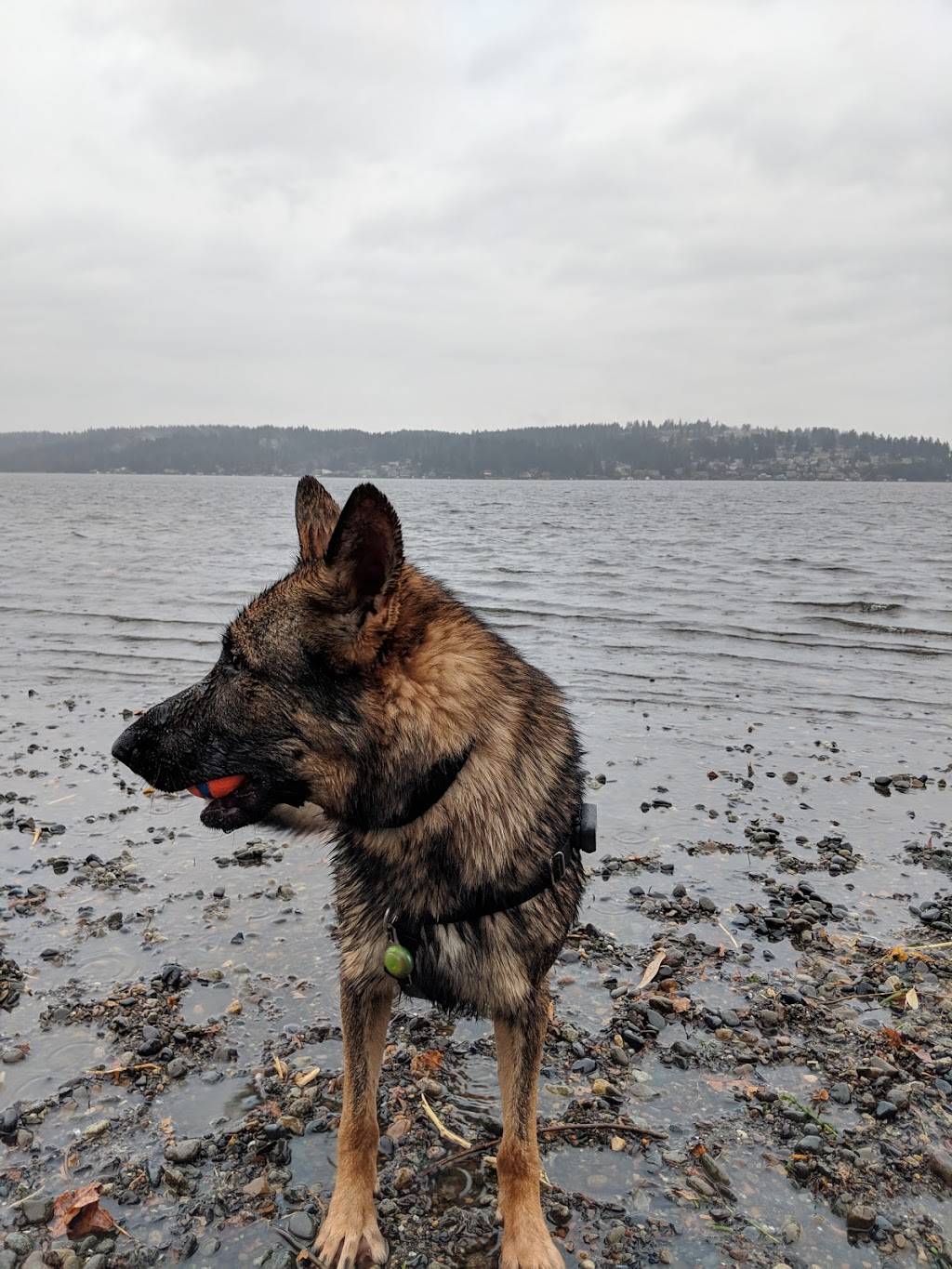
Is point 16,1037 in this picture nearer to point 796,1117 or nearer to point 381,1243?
point 381,1243

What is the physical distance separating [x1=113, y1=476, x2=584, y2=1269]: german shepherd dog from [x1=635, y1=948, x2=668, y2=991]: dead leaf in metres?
1.76

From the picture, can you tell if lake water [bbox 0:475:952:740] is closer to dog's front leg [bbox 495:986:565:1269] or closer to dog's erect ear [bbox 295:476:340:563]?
dog's front leg [bbox 495:986:565:1269]

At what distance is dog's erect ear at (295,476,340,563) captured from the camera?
355 centimetres

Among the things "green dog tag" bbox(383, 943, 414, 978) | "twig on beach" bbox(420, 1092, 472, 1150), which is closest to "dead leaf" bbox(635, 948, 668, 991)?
"twig on beach" bbox(420, 1092, 472, 1150)

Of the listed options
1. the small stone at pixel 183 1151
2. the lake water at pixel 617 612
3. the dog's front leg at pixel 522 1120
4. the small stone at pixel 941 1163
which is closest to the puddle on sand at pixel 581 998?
the dog's front leg at pixel 522 1120

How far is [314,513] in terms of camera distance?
142 inches

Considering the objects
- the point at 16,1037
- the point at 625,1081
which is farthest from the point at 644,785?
the point at 16,1037

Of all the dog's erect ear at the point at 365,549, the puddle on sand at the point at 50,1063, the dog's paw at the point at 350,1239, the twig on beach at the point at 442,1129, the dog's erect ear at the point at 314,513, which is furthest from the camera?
the puddle on sand at the point at 50,1063

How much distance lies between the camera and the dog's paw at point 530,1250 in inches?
122

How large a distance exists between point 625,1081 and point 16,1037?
122 inches

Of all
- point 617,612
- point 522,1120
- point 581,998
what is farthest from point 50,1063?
point 617,612

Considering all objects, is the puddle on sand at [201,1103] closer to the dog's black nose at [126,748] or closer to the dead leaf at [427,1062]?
the dead leaf at [427,1062]

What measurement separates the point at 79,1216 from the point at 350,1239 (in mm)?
1054

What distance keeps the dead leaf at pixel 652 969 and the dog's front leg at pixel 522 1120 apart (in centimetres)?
170
